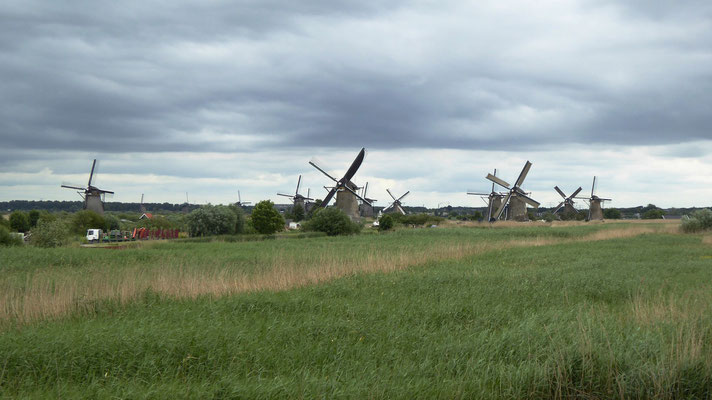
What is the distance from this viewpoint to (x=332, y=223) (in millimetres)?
58312

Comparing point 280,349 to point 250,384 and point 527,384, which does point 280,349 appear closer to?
point 250,384

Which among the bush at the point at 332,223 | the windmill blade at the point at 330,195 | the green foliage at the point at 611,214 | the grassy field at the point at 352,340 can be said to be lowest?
the grassy field at the point at 352,340

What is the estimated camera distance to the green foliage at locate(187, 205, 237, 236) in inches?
2277

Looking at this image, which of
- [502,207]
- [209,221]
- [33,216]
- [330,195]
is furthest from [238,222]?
[502,207]

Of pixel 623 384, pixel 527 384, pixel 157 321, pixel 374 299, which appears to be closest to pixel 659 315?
pixel 623 384

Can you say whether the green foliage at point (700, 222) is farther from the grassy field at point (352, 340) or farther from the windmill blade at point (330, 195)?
the windmill blade at point (330, 195)

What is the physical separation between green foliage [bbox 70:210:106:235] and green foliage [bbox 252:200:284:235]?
896 inches

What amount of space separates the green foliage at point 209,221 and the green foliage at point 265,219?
4400mm

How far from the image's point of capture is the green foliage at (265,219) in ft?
209

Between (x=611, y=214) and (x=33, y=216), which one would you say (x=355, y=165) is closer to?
(x=33, y=216)

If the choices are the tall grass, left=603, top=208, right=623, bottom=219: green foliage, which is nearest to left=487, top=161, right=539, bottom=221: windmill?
left=603, top=208, right=623, bottom=219: green foliage

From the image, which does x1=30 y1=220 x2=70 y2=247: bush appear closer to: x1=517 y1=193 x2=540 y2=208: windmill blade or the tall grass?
the tall grass

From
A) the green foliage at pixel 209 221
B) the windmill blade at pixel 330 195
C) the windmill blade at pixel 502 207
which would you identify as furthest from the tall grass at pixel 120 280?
the windmill blade at pixel 502 207

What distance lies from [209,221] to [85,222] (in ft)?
72.4
